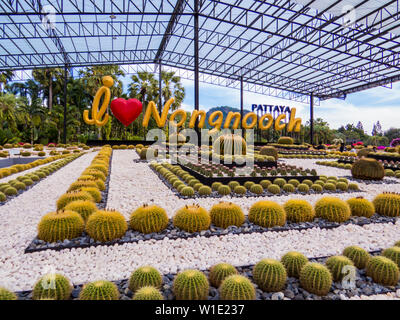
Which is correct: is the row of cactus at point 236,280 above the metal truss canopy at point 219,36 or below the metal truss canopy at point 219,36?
below

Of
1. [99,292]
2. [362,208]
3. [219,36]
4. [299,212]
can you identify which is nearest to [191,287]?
[99,292]

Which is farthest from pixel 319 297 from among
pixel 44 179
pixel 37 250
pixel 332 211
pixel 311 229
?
pixel 44 179

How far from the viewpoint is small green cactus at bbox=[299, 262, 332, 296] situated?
326 cm

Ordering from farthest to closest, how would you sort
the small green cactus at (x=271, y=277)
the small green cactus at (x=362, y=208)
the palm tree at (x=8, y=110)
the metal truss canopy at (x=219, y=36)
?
the palm tree at (x=8, y=110) → the metal truss canopy at (x=219, y=36) → the small green cactus at (x=362, y=208) → the small green cactus at (x=271, y=277)

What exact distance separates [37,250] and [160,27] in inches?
946

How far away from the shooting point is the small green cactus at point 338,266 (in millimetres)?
3562

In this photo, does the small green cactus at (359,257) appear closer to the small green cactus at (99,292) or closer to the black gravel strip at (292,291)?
the black gravel strip at (292,291)

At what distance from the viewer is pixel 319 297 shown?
3260 millimetres

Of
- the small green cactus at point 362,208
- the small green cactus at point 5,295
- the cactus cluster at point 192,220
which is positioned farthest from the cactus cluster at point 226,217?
the small green cactus at point 5,295

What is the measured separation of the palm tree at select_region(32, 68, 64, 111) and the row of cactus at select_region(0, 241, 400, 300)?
37.5 metres

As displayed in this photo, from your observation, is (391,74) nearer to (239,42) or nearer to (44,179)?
(239,42)

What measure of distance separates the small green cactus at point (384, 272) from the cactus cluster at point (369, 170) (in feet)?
28.9

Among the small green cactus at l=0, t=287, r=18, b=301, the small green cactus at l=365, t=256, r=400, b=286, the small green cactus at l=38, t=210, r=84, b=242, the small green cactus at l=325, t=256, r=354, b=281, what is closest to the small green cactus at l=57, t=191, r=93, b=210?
the small green cactus at l=38, t=210, r=84, b=242

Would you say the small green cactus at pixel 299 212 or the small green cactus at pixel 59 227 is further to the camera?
the small green cactus at pixel 299 212
